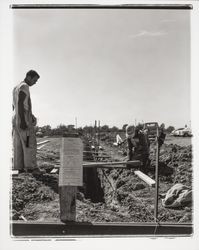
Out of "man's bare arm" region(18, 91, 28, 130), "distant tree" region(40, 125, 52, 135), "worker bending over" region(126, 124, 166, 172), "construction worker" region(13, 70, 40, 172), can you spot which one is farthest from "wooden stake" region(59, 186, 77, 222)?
"worker bending over" region(126, 124, 166, 172)

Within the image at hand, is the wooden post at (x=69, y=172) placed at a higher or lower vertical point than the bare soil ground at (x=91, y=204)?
higher

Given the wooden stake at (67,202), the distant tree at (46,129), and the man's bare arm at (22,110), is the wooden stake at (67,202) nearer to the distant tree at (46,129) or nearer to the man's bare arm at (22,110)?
the man's bare arm at (22,110)

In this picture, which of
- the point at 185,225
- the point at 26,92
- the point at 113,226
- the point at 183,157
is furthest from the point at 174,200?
the point at 183,157

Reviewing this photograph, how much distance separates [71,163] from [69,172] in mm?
85

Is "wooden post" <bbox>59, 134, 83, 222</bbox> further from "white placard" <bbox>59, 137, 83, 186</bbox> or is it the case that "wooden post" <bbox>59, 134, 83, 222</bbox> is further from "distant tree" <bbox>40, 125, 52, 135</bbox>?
"distant tree" <bbox>40, 125, 52, 135</bbox>

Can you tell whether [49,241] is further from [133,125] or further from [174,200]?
[133,125]

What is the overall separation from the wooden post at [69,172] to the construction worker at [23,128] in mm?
1082

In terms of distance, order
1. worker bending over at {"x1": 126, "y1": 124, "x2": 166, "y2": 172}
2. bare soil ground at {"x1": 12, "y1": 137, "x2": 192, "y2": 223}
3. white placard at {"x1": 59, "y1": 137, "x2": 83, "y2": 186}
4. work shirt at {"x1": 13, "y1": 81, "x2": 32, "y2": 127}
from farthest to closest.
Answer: worker bending over at {"x1": 126, "y1": 124, "x2": 166, "y2": 172}, work shirt at {"x1": 13, "y1": 81, "x2": 32, "y2": 127}, bare soil ground at {"x1": 12, "y1": 137, "x2": 192, "y2": 223}, white placard at {"x1": 59, "y1": 137, "x2": 83, "y2": 186}

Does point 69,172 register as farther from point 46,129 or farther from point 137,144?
point 137,144

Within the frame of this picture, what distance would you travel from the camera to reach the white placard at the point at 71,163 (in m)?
3.25

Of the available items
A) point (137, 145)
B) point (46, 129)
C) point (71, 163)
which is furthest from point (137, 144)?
point (71, 163)

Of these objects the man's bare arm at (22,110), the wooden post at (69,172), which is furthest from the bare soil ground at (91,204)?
the man's bare arm at (22,110)

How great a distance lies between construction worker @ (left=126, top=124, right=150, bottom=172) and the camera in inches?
217

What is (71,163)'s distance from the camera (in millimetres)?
3287
